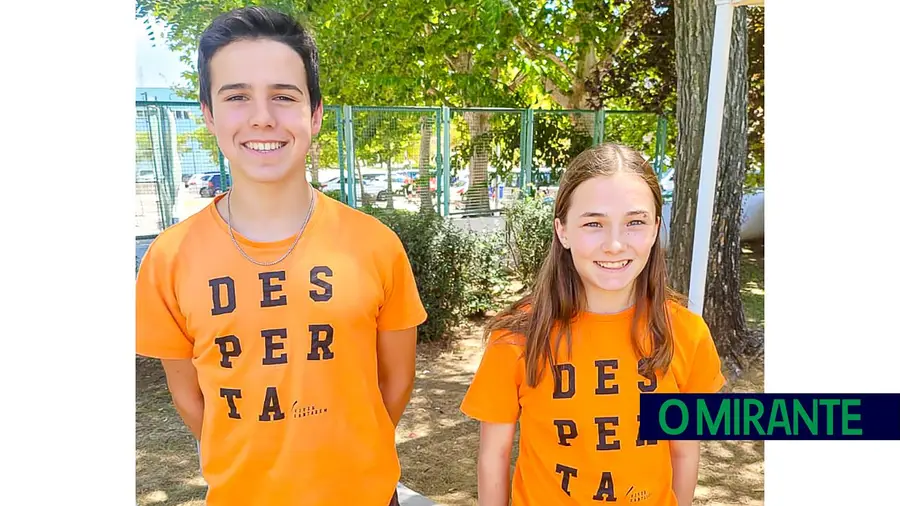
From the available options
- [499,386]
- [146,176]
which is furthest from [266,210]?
[146,176]

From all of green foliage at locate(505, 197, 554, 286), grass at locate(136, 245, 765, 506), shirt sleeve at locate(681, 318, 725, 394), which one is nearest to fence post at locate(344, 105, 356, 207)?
green foliage at locate(505, 197, 554, 286)

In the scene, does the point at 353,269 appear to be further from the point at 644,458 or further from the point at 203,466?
the point at 644,458

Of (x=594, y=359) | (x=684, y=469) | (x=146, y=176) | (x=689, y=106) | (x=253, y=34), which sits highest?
(x=689, y=106)

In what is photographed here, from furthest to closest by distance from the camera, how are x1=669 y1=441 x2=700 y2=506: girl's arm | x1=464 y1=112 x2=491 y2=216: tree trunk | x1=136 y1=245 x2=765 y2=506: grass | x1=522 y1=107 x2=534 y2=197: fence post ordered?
x1=522 y1=107 x2=534 y2=197: fence post, x1=464 y1=112 x2=491 y2=216: tree trunk, x1=136 y1=245 x2=765 y2=506: grass, x1=669 y1=441 x2=700 y2=506: girl's arm

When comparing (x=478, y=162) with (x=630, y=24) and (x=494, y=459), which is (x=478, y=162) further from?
(x=494, y=459)

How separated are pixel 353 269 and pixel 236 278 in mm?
243

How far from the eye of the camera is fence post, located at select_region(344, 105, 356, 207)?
608 cm

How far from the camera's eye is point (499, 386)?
158cm

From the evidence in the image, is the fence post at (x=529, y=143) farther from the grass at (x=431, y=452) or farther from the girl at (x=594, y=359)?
the girl at (x=594, y=359)

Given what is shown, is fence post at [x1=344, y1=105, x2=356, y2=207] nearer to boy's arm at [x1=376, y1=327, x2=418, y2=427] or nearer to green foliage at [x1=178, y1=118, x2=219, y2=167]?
green foliage at [x1=178, y1=118, x2=219, y2=167]

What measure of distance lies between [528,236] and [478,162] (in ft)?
6.35

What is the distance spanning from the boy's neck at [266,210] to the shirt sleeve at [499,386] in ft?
1.72

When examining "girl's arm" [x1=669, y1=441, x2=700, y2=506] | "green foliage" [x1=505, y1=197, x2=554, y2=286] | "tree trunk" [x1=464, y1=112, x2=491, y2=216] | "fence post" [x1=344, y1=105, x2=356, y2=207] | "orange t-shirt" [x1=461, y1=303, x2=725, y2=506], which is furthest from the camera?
"tree trunk" [x1=464, y1=112, x2=491, y2=216]

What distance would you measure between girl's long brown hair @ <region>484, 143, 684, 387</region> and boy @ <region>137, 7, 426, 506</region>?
0.35 metres
